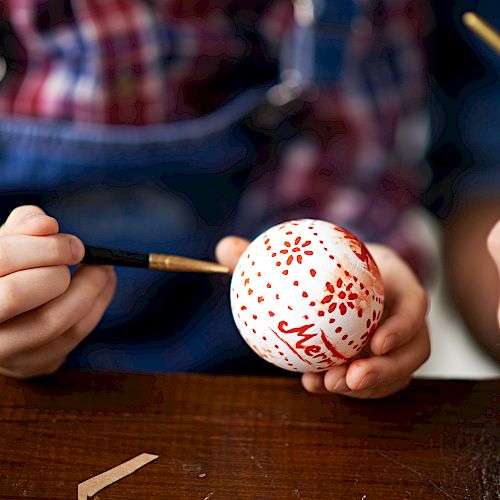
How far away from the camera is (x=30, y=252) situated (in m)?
0.54

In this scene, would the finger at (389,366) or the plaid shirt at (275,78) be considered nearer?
the finger at (389,366)

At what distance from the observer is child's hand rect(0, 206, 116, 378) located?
1.77 feet

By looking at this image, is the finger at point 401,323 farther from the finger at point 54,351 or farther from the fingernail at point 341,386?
the finger at point 54,351

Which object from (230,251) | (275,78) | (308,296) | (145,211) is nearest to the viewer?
(308,296)

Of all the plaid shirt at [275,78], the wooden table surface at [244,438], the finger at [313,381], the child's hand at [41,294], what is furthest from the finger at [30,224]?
the plaid shirt at [275,78]

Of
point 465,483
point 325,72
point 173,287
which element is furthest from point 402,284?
point 325,72

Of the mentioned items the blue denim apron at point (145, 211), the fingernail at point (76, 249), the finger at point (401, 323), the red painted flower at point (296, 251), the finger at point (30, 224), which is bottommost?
the blue denim apron at point (145, 211)

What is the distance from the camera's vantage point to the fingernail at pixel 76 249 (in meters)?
0.56

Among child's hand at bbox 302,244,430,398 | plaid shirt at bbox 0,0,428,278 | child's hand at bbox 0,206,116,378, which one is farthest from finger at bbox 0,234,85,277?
plaid shirt at bbox 0,0,428,278

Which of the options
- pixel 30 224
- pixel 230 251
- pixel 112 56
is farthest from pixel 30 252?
pixel 112 56

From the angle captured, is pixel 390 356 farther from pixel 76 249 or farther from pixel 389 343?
pixel 76 249

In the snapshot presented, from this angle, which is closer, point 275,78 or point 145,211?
point 145,211

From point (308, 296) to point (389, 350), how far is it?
10cm

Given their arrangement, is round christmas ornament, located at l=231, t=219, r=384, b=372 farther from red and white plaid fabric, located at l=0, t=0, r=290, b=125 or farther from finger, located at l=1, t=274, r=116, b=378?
red and white plaid fabric, located at l=0, t=0, r=290, b=125
